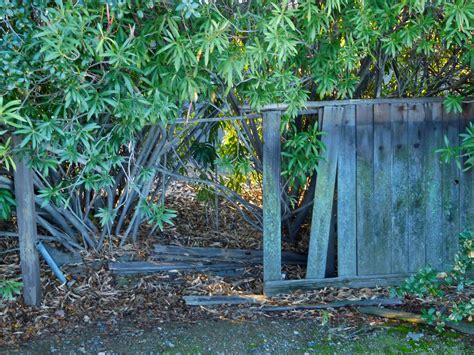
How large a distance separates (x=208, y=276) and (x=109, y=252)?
885 millimetres

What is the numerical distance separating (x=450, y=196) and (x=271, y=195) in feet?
4.98

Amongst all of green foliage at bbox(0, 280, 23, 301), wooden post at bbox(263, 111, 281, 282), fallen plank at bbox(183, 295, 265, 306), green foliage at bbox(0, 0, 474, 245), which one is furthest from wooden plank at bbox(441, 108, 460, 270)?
green foliage at bbox(0, 280, 23, 301)

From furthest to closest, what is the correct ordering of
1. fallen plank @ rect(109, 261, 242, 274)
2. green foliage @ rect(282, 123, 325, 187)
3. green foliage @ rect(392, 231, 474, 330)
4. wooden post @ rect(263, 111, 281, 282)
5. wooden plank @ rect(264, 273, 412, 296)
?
1. fallen plank @ rect(109, 261, 242, 274)
2. wooden plank @ rect(264, 273, 412, 296)
3. wooden post @ rect(263, 111, 281, 282)
4. green foliage @ rect(282, 123, 325, 187)
5. green foliage @ rect(392, 231, 474, 330)

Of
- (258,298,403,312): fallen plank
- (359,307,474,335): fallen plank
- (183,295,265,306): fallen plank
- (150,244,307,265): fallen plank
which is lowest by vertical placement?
(359,307,474,335): fallen plank

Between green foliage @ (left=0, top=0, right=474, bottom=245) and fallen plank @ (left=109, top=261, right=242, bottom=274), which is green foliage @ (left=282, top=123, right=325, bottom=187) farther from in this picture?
fallen plank @ (left=109, top=261, right=242, bottom=274)

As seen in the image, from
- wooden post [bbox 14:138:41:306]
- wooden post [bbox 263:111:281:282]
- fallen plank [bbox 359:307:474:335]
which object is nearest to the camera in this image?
fallen plank [bbox 359:307:474:335]

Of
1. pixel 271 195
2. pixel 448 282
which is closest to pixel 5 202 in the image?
pixel 271 195

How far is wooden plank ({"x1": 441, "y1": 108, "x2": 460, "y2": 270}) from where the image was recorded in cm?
640

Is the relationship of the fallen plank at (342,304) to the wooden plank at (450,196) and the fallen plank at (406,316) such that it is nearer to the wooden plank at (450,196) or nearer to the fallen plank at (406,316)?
the fallen plank at (406,316)

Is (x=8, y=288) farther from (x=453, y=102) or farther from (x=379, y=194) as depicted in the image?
(x=453, y=102)

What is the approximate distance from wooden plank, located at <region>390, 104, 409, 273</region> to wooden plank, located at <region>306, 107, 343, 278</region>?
1.59 ft

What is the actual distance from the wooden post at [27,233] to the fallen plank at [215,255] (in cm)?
113

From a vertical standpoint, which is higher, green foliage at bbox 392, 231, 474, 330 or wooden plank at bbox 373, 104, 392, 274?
wooden plank at bbox 373, 104, 392, 274

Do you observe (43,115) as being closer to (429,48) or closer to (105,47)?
(105,47)
